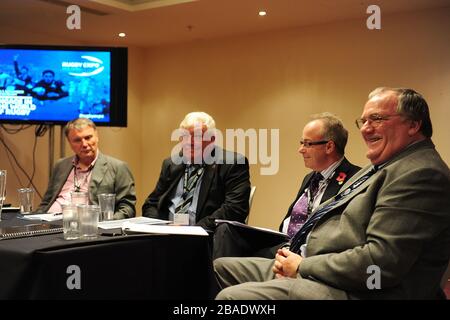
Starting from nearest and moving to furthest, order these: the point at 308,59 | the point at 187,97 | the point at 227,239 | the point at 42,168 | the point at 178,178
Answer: the point at 227,239
the point at 178,178
the point at 308,59
the point at 42,168
the point at 187,97

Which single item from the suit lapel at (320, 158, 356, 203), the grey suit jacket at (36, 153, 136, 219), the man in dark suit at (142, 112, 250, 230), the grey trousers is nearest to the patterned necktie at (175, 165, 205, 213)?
the man in dark suit at (142, 112, 250, 230)

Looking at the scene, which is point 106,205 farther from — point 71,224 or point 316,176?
point 316,176

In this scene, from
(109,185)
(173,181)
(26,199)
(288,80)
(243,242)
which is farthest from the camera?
(288,80)

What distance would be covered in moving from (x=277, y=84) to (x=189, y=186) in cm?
283

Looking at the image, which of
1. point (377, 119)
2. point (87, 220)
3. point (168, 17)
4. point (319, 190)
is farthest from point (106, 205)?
point (168, 17)

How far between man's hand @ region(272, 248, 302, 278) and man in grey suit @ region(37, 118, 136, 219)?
1439 millimetres

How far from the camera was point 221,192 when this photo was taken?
121 inches

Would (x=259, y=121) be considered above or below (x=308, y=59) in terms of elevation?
below

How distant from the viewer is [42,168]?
5855 millimetres

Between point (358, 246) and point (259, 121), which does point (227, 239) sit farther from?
point (259, 121)

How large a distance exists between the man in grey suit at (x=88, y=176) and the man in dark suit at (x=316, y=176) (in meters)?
1.01

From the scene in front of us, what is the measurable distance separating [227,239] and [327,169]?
27.2 inches
